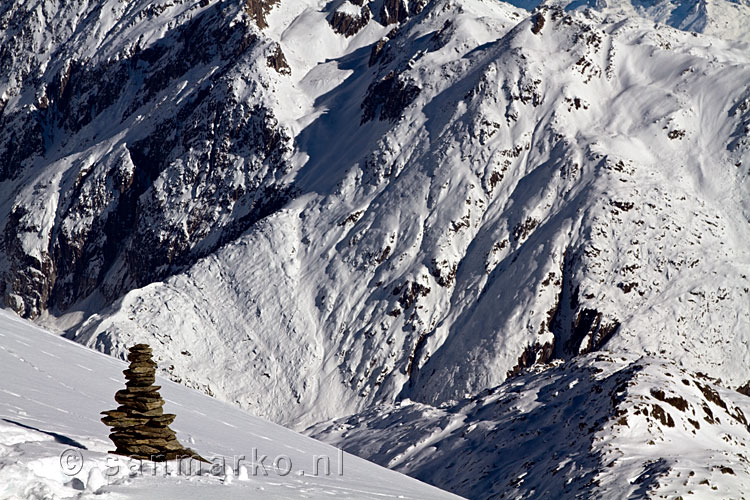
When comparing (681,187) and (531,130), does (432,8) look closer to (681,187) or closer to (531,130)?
(531,130)

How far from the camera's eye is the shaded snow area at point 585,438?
68.8m

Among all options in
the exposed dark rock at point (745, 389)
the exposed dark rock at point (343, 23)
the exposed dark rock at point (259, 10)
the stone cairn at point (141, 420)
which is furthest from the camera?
the exposed dark rock at point (343, 23)

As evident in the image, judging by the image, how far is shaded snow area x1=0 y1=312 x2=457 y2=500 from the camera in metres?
16.7

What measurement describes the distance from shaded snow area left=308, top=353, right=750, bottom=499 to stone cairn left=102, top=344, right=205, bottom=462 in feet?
161

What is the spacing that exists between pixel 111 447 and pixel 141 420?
3.31 ft

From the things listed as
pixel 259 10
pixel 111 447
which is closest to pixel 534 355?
pixel 259 10

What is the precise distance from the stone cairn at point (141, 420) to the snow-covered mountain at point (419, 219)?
96007 millimetres

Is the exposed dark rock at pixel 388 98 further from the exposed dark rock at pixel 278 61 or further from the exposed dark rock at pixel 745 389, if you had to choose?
the exposed dark rock at pixel 745 389

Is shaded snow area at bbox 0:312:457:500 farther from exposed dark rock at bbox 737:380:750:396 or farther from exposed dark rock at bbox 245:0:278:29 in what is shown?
exposed dark rock at bbox 245:0:278:29

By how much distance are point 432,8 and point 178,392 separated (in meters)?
155

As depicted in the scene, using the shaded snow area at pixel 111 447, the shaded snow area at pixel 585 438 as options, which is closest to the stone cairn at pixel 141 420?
the shaded snow area at pixel 111 447

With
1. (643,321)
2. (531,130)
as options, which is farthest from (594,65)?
(643,321)

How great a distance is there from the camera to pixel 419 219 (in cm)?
14288

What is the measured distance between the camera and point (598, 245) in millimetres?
132250
